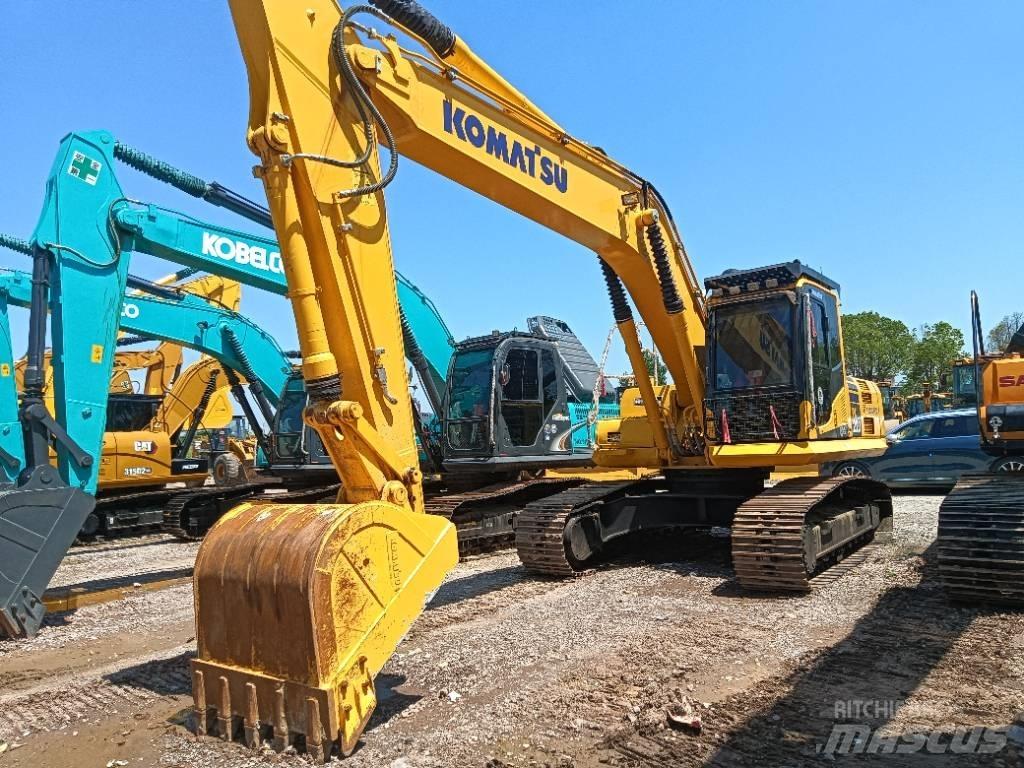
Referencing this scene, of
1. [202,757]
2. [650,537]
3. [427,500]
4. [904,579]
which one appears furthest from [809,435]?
[202,757]

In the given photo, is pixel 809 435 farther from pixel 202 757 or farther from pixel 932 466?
pixel 932 466

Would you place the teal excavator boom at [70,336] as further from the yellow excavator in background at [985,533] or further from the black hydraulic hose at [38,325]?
the yellow excavator in background at [985,533]

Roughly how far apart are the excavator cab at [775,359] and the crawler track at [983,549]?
1430 millimetres

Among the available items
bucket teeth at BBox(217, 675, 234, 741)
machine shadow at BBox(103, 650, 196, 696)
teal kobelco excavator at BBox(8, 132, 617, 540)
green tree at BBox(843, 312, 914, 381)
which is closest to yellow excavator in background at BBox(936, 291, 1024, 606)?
teal kobelco excavator at BBox(8, 132, 617, 540)

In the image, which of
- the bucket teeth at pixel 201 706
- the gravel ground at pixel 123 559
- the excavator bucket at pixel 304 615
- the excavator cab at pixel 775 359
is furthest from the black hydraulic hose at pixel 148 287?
the bucket teeth at pixel 201 706

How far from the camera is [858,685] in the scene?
4.34 m

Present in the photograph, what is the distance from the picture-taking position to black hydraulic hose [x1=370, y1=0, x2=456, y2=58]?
498 cm

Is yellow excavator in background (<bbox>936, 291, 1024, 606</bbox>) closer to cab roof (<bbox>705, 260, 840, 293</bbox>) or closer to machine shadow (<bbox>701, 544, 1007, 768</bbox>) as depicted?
machine shadow (<bbox>701, 544, 1007, 768</bbox>)

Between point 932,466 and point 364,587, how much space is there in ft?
42.8

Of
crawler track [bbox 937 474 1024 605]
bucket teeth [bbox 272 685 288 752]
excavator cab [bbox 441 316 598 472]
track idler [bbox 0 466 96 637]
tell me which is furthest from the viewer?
excavator cab [bbox 441 316 598 472]

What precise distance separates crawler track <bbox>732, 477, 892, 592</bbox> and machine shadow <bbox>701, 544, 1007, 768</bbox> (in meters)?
0.68

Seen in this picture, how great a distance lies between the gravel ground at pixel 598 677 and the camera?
3699 millimetres

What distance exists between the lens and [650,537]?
948 centimetres

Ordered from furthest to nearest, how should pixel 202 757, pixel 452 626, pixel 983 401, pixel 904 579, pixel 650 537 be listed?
1. pixel 650 537
2. pixel 983 401
3. pixel 904 579
4. pixel 452 626
5. pixel 202 757
